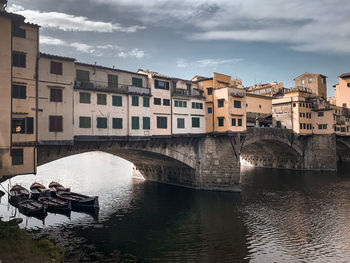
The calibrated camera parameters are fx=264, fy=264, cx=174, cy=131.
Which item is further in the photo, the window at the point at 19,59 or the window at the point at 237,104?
the window at the point at 237,104

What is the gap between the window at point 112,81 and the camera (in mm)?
41281

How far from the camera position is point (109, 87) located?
4084 centimetres

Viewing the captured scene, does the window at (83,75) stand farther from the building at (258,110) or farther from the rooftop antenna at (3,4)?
the building at (258,110)

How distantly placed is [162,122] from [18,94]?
76.2ft

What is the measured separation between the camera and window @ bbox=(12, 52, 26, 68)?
99.0 ft

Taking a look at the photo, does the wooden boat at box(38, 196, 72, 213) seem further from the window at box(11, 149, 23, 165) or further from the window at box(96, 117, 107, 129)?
the window at box(96, 117, 107, 129)

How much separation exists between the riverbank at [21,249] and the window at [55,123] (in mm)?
13767

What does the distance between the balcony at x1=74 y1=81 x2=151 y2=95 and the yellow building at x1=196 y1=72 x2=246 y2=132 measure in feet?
46.4

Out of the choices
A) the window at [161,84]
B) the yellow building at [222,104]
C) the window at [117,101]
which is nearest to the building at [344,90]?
the yellow building at [222,104]

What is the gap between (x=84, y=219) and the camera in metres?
34.8

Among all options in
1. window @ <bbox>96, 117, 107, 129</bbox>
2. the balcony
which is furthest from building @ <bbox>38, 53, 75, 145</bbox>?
window @ <bbox>96, 117, 107, 129</bbox>

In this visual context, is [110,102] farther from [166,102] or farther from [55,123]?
[166,102]

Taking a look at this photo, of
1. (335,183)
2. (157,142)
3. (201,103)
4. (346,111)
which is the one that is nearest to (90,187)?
(157,142)

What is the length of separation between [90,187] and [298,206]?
40308 mm
